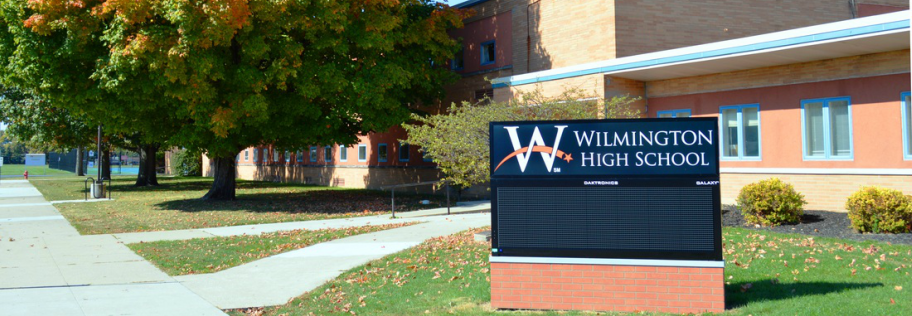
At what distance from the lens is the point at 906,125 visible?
1370cm

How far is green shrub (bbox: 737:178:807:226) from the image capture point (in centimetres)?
1256

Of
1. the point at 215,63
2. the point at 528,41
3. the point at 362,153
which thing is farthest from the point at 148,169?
the point at 528,41

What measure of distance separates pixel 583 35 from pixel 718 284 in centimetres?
1628

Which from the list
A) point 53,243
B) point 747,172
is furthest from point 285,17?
point 747,172

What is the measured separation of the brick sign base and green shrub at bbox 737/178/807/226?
22.6 ft

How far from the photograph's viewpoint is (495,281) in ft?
23.2

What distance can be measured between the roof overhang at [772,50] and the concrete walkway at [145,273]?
5881 mm

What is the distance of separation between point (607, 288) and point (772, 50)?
968 centimetres

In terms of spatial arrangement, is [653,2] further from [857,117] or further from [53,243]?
[53,243]

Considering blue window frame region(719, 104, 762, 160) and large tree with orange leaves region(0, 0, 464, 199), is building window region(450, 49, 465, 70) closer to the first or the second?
large tree with orange leaves region(0, 0, 464, 199)

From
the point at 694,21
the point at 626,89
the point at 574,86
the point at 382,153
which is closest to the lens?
the point at 626,89

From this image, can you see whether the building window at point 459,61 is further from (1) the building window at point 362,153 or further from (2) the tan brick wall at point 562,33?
(1) the building window at point 362,153

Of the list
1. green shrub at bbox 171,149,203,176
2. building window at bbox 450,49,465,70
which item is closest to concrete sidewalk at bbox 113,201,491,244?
building window at bbox 450,49,465,70

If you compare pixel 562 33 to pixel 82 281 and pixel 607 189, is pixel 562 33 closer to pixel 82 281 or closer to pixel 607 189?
pixel 607 189
